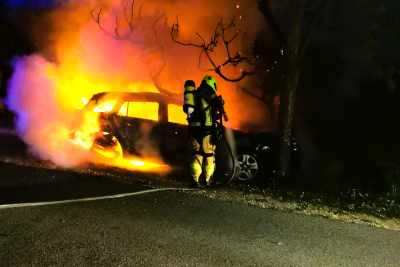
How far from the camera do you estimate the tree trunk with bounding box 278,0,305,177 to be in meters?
6.61

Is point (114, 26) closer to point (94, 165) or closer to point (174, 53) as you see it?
point (174, 53)

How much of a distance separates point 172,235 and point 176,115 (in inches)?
131

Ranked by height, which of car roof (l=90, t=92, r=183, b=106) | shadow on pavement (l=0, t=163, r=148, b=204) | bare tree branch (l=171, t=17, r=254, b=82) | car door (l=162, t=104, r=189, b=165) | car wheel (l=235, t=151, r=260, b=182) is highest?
bare tree branch (l=171, t=17, r=254, b=82)

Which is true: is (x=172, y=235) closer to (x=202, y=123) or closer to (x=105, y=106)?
(x=202, y=123)

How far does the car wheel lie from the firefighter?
3.13 feet

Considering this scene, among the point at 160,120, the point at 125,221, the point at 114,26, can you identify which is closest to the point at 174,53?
the point at 114,26

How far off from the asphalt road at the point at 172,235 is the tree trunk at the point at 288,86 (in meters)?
2.37

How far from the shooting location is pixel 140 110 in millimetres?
6844

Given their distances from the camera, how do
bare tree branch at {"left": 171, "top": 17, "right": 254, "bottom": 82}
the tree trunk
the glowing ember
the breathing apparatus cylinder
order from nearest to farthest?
the breathing apparatus cylinder
the tree trunk
the glowing ember
bare tree branch at {"left": 171, "top": 17, "right": 254, "bottom": 82}

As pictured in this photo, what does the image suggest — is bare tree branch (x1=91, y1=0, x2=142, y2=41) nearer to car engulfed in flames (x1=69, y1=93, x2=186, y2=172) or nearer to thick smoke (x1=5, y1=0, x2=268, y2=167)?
thick smoke (x1=5, y1=0, x2=268, y2=167)

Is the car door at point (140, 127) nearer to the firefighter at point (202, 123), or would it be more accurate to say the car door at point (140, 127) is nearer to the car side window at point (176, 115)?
the car side window at point (176, 115)

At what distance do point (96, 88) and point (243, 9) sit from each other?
5.25 metres

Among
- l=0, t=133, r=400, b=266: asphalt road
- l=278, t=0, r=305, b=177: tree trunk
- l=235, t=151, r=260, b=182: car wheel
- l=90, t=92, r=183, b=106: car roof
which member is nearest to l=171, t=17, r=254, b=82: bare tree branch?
l=278, t=0, r=305, b=177: tree trunk

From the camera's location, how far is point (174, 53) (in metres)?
11.7
